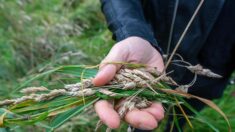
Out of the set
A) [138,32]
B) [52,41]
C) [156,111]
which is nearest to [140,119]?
[156,111]

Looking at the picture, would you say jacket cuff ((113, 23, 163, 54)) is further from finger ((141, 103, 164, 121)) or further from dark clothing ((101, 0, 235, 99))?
finger ((141, 103, 164, 121))

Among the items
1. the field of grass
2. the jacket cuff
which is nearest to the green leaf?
the jacket cuff

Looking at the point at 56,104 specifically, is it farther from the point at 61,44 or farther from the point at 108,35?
the point at 108,35

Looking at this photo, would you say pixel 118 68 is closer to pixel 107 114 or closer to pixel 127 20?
pixel 107 114

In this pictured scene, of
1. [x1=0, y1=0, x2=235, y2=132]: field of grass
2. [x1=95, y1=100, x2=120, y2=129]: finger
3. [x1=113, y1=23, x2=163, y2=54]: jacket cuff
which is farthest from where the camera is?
[x1=0, y1=0, x2=235, y2=132]: field of grass

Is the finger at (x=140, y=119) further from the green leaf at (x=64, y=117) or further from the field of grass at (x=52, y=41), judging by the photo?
the field of grass at (x=52, y=41)

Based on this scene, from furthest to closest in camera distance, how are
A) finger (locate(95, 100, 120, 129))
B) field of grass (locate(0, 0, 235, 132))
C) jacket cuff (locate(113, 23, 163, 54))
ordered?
field of grass (locate(0, 0, 235, 132)) < jacket cuff (locate(113, 23, 163, 54)) < finger (locate(95, 100, 120, 129))

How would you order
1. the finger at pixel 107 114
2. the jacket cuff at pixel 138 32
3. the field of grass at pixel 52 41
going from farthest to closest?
1. the field of grass at pixel 52 41
2. the jacket cuff at pixel 138 32
3. the finger at pixel 107 114

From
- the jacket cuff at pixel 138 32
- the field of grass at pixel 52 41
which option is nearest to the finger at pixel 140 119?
the jacket cuff at pixel 138 32
